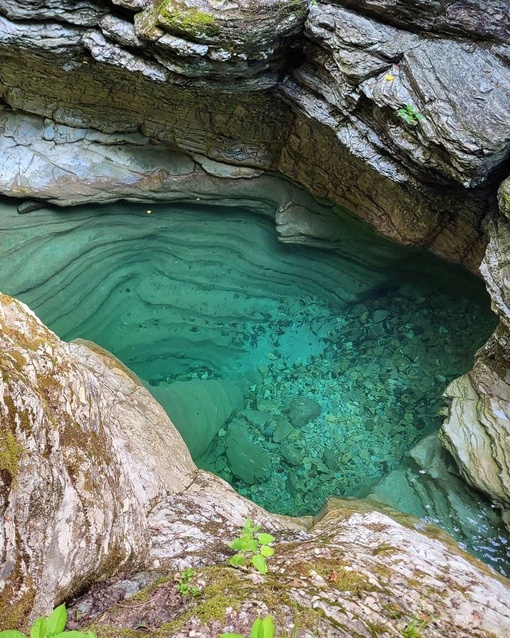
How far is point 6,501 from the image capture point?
153 cm

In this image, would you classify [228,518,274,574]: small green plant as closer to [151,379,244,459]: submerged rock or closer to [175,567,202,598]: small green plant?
[175,567,202,598]: small green plant

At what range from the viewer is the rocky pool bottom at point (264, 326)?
14.8 ft

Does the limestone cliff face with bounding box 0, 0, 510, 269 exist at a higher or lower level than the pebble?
higher

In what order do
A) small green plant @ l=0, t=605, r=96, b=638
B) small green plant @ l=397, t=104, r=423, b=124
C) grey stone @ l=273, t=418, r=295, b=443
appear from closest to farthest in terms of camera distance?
small green plant @ l=0, t=605, r=96, b=638 → small green plant @ l=397, t=104, r=423, b=124 → grey stone @ l=273, t=418, r=295, b=443

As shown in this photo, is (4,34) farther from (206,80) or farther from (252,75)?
(252,75)

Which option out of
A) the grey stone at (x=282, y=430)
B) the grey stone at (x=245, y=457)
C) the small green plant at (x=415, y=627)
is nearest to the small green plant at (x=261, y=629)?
the small green plant at (x=415, y=627)

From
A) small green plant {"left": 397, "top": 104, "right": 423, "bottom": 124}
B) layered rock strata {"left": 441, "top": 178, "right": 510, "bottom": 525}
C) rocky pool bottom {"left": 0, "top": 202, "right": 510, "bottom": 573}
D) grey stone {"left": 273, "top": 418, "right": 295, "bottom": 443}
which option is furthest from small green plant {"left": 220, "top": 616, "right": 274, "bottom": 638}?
grey stone {"left": 273, "top": 418, "right": 295, "bottom": 443}

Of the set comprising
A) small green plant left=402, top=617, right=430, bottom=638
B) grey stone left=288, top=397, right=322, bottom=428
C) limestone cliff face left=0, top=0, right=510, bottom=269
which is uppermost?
limestone cliff face left=0, top=0, right=510, bottom=269

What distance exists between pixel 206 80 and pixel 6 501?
301 centimetres

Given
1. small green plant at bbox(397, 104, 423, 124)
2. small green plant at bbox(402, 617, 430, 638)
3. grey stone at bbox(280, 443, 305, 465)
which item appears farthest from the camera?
grey stone at bbox(280, 443, 305, 465)

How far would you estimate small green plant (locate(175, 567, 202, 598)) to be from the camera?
179 cm

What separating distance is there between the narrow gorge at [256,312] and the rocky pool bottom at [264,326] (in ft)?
0.08

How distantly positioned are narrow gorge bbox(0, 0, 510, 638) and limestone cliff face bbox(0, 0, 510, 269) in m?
0.02

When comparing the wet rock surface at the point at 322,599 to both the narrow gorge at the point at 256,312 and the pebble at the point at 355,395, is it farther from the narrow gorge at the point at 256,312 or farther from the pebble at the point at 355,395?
the pebble at the point at 355,395
